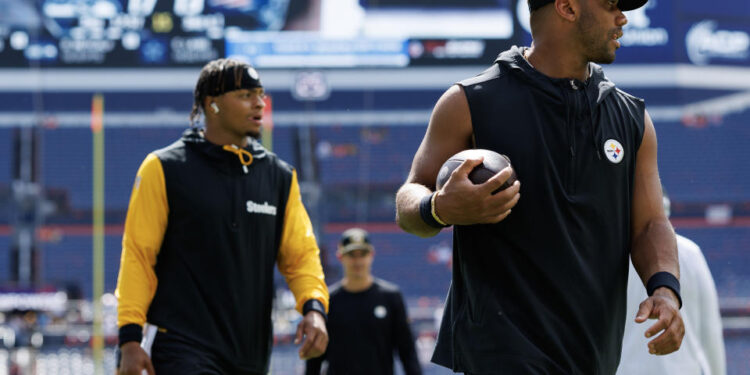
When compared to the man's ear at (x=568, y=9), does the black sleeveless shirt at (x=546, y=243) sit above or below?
below

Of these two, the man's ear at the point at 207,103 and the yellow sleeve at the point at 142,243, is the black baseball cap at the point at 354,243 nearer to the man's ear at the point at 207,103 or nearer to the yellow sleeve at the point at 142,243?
the man's ear at the point at 207,103

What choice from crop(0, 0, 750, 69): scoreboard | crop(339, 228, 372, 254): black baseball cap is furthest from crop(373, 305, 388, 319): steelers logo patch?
crop(0, 0, 750, 69): scoreboard

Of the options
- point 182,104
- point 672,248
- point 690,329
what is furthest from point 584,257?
point 182,104

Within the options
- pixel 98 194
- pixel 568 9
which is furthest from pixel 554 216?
pixel 98 194

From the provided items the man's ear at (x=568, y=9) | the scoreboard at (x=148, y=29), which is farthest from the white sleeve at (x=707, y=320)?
the scoreboard at (x=148, y=29)

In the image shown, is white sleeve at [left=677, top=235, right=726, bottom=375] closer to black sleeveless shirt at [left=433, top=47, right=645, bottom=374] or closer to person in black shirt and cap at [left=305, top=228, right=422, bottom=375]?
black sleeveless shirt at [left=433, top=47, right=645, bottom=374]

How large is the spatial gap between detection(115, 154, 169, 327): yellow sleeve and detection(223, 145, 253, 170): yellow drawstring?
274 mm

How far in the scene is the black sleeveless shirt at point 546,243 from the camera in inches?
99.5

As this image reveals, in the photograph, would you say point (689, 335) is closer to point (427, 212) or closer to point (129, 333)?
point (427, 212)

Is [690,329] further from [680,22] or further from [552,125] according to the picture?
[680,22]

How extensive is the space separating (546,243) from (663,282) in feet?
0.94

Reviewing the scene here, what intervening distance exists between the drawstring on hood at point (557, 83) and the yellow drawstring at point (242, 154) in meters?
1.59

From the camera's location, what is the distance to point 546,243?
8.35 ft

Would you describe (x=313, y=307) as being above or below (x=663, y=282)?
below
